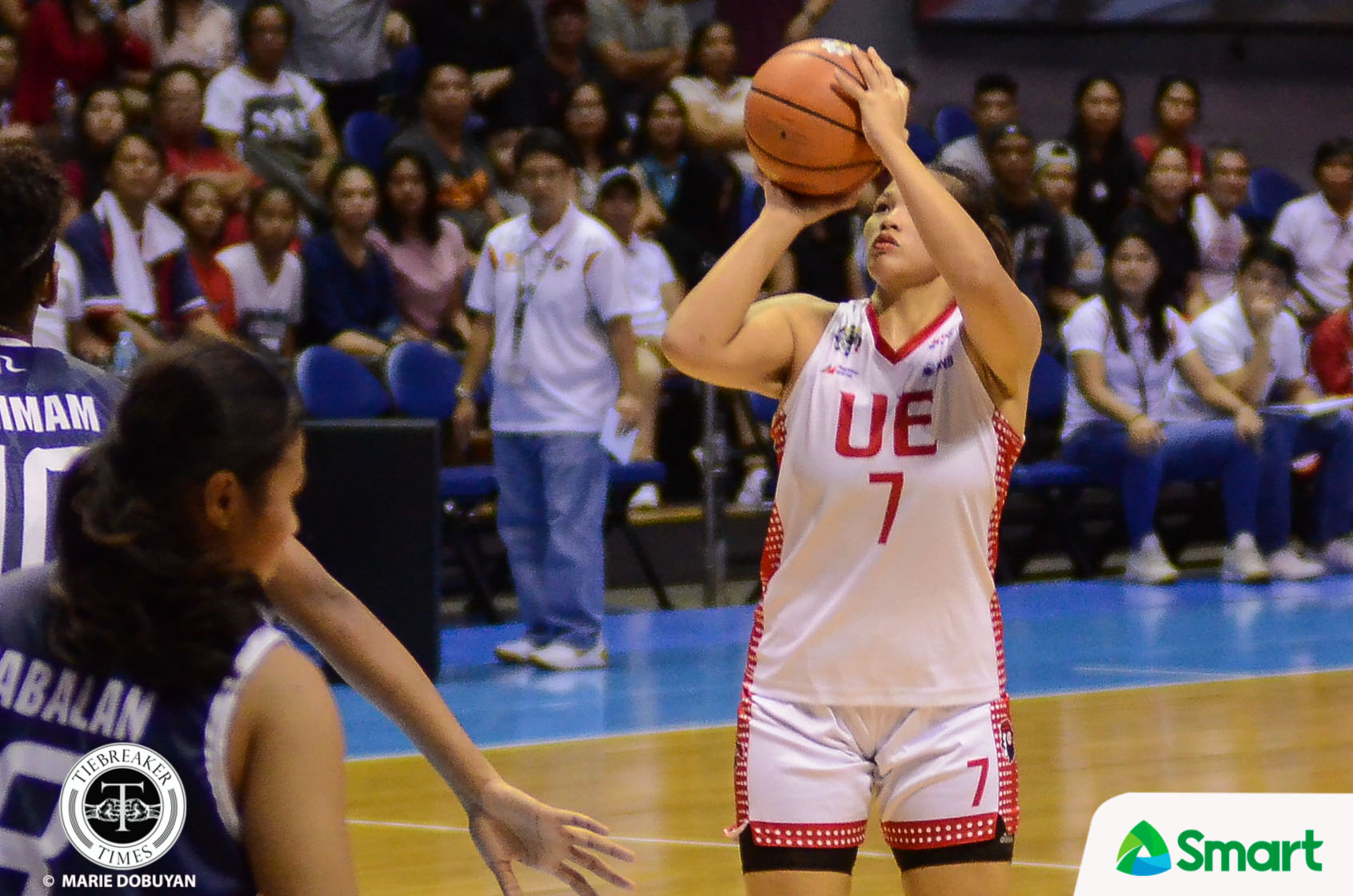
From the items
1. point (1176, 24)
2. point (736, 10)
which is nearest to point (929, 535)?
point (736, 10)

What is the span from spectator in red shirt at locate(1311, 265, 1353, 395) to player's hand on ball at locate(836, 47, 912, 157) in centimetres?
826

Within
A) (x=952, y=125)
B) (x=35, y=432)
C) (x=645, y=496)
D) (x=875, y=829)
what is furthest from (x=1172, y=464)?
(x=35, y=432)

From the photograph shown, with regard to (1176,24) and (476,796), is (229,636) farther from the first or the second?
(1176,24)

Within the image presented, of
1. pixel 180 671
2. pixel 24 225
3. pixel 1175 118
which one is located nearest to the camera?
pixel 180 671

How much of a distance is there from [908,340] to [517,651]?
5.14 metres

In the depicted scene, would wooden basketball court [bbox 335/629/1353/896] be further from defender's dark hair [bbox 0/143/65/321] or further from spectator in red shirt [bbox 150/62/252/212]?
spectator in red shirt [bbox 150/62/252/212]

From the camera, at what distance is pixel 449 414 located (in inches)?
352

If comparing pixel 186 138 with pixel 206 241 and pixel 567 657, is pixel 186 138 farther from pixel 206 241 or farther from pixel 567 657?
pixel 567 657

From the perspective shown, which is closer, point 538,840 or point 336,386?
point 538,840

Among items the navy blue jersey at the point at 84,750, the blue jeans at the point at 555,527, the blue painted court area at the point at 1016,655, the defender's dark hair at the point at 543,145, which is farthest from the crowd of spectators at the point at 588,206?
the navy blue jersey at the point at 84,750

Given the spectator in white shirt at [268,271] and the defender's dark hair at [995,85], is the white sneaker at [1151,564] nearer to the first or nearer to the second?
the defender's dark hair at [995,85]

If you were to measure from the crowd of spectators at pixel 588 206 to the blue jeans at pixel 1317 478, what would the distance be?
0.02 m

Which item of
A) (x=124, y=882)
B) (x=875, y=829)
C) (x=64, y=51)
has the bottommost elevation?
(x=875, y=829)

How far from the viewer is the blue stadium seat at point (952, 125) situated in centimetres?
1232
